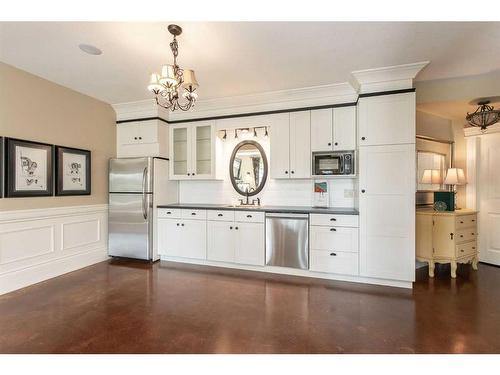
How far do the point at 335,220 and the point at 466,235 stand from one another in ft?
6.29

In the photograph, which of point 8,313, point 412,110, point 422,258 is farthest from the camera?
point 422,258

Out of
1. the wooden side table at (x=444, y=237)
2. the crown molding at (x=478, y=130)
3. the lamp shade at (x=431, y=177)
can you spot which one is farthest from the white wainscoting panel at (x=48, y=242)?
the crown molding at (x=478, y=130)

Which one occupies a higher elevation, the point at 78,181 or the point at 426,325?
the point at 78,181

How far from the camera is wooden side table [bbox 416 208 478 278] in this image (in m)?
3.46

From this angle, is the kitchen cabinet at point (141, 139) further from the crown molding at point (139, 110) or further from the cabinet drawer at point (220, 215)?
the cabinet drawer at point (220, 215)

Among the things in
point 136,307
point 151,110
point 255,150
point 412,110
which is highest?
point 151,110

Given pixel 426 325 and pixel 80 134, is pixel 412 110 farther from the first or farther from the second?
pixel 80 134

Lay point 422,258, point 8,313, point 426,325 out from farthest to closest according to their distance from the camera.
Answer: point 422,258
point 8,313
point 426,325

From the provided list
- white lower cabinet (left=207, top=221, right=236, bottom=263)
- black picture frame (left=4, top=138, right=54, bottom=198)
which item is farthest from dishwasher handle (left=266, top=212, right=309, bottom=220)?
black picture frame (left=4, top=138, right=54, bottom=198)

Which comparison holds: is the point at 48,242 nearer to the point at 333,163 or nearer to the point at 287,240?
the point at 287,240

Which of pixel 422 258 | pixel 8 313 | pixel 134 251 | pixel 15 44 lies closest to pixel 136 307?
pixel 8 313

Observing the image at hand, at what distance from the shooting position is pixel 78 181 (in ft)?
12.5

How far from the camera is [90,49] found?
2627 millimetres

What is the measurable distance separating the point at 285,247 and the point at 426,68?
2681mm
